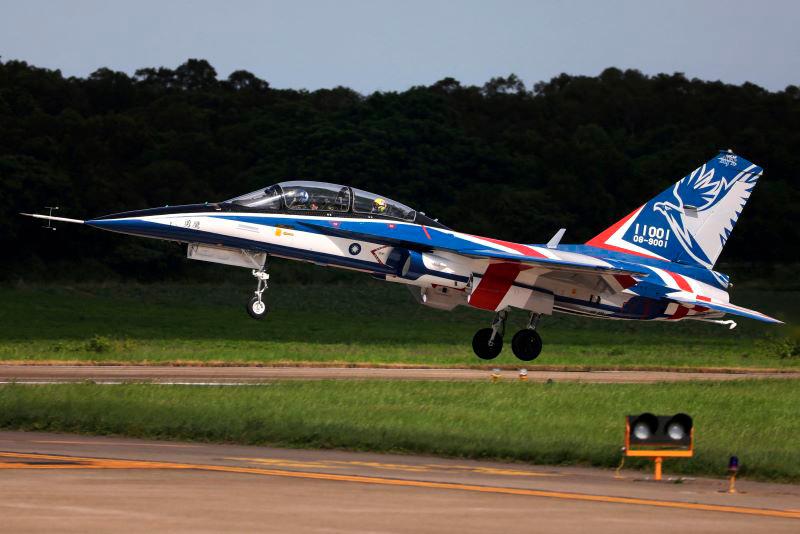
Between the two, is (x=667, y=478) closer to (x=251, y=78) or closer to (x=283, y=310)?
(x=283, y=310)

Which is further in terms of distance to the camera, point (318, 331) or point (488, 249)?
point (318, 331)

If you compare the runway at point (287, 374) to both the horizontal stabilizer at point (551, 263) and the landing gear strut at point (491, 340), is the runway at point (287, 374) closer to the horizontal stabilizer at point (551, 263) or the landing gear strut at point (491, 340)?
the landing gear strut at point (491, 340)

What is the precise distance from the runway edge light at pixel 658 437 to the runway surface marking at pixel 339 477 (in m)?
1.72

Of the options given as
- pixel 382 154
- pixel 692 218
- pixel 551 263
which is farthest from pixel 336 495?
pixel 382 154

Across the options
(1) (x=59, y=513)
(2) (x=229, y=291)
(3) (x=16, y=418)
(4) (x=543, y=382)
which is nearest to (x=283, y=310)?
(2) (x=229, y=291)

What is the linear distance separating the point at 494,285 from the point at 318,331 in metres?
16.6

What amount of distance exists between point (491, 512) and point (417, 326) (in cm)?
3041

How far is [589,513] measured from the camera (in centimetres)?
1162

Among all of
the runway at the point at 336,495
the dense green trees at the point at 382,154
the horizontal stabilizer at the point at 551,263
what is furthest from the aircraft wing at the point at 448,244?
the dense green trees at the point at 382,154

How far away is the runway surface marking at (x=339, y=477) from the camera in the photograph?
40.2 feet

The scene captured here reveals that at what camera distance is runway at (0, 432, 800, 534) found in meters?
10.8

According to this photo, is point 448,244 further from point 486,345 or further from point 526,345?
point 526,345

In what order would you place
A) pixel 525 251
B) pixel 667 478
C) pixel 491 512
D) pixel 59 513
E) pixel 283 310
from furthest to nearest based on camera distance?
pixel 283 310
pixel 525 251
pixel 667 478
pixel 491 512
pixel 59 513

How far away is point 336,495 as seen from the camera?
12094 mm
